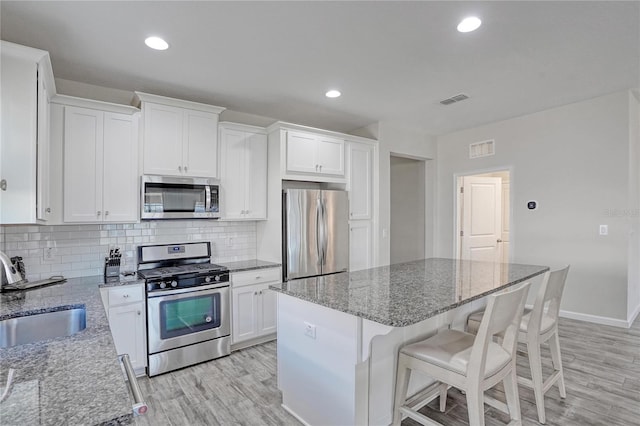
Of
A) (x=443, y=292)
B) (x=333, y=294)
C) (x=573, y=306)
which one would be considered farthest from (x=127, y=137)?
(x=573, y=306)

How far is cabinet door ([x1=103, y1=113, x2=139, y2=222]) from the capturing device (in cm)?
298

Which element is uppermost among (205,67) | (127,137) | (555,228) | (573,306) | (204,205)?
(205,67)

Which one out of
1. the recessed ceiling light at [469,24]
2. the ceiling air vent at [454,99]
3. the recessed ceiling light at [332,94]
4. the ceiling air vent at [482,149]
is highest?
the ceiling air vent at [454,99]

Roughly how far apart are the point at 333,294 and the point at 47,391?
1.29 m

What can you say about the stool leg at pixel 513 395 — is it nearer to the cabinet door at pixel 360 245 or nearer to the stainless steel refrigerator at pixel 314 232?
the stainless steel refrigerator at pixel 314 232

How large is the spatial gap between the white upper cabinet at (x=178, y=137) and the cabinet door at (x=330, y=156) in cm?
124

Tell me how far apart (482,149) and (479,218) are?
3.90ft

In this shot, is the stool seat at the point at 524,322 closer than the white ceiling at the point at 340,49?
No

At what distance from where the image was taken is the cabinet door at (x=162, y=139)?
314 cm

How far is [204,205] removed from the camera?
11.3 feet

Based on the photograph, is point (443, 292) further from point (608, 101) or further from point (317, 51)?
point (608, 101)

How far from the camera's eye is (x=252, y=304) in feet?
11.4

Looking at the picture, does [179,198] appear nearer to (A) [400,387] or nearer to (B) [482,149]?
(A) [400,387]

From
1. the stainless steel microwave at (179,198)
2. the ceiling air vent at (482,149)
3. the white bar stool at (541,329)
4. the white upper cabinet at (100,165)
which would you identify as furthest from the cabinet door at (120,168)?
the ceiling air vent at (482,149)
